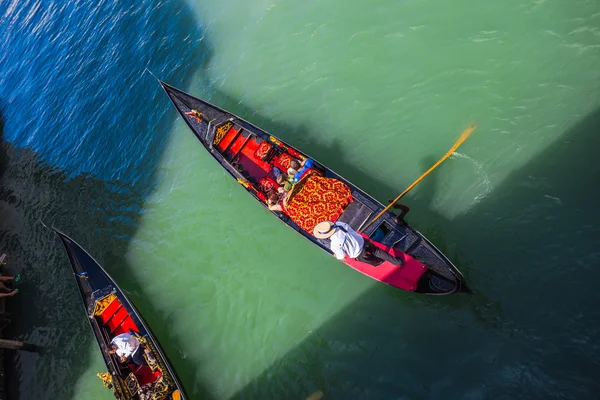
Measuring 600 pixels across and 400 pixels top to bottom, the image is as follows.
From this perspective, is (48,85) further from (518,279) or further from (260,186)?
(518,279)

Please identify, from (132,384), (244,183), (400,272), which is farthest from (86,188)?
(400,272)

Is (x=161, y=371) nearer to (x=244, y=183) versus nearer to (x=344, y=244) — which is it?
(x=244, y=183)

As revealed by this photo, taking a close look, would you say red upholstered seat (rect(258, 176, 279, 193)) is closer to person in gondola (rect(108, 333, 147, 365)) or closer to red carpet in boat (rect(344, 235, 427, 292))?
red carpet in boat (rect(344, 235, 427, 292))

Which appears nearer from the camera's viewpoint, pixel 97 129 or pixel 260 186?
pixel 260 186

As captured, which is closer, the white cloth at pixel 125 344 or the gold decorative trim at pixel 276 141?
the white cloth at pixel 125 344

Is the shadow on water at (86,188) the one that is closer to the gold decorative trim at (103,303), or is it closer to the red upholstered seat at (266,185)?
the gold decorative trim at (103,303)

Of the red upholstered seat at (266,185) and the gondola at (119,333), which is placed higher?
the red upholstered seat at (266,185)

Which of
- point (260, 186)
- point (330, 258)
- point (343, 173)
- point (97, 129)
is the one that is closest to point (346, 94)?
point (343, 173)

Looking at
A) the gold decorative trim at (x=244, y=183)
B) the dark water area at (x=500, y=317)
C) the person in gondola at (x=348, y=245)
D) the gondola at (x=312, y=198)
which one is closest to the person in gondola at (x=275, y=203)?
the gondola at (x=312, y=198)
